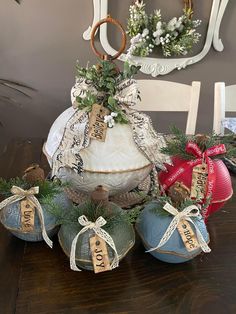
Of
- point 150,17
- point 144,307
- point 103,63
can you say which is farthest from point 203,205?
point 150,17

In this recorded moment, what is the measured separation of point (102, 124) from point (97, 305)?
35 cm

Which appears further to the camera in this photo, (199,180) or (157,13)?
(157,13)

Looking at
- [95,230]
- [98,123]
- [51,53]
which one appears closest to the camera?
[95,230]

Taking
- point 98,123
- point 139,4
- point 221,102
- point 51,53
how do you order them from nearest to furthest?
point 98,123
point 221,102
point 139,4
point 51,53

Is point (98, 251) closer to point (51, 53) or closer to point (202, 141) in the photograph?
point (202, 141)

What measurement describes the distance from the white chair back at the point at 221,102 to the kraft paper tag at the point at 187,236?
912 mm

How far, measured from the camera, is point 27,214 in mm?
626

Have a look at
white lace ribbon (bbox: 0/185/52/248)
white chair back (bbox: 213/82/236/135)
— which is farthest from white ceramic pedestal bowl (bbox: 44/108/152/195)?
white chair back (bbox: 213/82/236/135)

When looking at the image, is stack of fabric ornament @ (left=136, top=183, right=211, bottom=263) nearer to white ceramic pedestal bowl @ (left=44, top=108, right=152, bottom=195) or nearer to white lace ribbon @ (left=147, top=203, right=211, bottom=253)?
white lace ribbon @ (left=147, top=203, right=211, bottom=253)

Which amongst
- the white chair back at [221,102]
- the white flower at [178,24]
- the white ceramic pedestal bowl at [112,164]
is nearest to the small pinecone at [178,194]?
the white ceramic pedestal bowl at [112,164]

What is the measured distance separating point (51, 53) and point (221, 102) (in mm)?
1150

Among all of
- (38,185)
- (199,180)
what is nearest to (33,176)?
(38,185)

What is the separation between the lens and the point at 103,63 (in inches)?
27.3

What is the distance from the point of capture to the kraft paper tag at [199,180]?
0.69m
